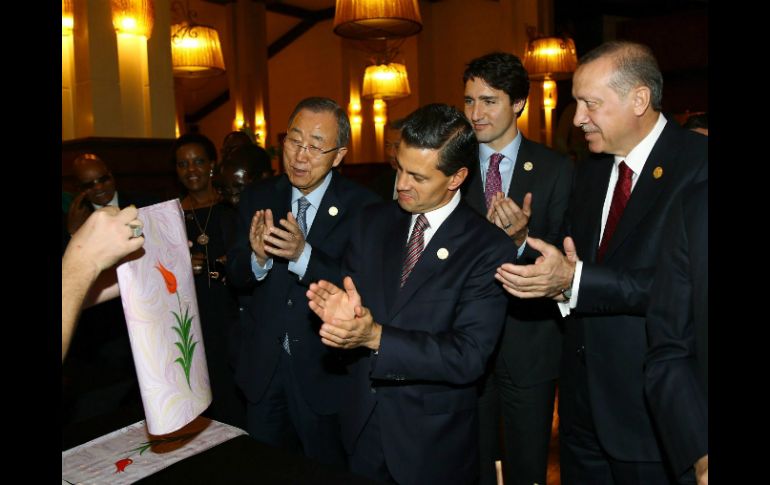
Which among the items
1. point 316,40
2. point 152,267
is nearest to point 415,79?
point 316,40

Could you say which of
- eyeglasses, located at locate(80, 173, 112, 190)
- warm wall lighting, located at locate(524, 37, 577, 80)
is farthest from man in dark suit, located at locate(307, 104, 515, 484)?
warm wall lighting, located at locate(524, 37, 577, 80)

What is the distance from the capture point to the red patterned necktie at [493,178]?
8.29 ft

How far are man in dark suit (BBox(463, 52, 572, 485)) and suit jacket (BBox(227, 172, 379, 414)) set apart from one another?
57cm

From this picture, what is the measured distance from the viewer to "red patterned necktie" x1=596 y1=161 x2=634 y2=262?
75.9 inches

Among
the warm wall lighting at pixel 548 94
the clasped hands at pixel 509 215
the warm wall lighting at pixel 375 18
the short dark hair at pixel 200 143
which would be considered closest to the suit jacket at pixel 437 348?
the clasped hands at pixel 509 215

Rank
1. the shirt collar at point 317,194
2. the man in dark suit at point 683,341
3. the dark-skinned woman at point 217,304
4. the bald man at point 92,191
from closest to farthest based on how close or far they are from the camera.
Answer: the man in dark suit at point 683,341 < the shirt collar at point 317,194 < the dark-skinned woman at point 217,304 < the bald man at point 92,191

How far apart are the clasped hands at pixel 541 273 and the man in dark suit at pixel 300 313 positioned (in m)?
0.69

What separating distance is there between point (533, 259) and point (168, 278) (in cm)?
146

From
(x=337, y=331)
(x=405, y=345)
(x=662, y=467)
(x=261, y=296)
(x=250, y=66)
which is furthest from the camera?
(x=250, y=66)

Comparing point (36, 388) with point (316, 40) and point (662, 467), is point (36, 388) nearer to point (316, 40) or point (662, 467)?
point (662, 467)

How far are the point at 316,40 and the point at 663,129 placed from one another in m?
15.7

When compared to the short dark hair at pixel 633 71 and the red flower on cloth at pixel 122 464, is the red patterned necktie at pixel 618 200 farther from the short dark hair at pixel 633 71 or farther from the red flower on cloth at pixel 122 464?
the red flower on cloth at pixel 122 464

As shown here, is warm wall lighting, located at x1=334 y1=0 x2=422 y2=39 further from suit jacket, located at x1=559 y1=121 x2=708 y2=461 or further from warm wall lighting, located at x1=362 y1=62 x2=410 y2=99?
warm wall lighting, located at x1=362 y1=62 x2=410 y2=99

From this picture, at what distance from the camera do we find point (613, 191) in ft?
6.54
